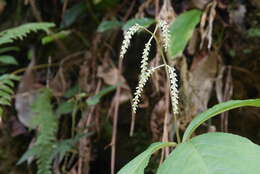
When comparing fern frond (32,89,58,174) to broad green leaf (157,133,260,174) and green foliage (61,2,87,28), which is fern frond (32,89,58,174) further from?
broad green leaf (157,133,260,174)

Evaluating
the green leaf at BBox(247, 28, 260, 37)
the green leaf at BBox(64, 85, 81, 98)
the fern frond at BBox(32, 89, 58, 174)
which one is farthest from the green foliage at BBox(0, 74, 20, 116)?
the green leaf at BBox(247, 28, 260, 37)

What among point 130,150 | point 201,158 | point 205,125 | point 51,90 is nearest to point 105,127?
point 130,150

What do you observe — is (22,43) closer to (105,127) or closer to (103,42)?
(103,42)

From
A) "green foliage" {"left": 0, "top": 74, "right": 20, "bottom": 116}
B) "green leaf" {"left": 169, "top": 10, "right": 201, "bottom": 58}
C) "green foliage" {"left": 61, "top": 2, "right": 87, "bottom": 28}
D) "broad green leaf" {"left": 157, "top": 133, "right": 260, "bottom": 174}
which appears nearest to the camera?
"broad green leaf" {"left": 157, "top": 133, "right": 260, "bottom": 174}

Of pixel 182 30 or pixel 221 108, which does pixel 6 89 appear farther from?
pixel 221 108

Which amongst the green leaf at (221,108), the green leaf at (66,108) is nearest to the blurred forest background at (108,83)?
the green leaf at (66,108)

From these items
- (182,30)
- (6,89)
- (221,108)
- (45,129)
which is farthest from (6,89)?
(221,108)

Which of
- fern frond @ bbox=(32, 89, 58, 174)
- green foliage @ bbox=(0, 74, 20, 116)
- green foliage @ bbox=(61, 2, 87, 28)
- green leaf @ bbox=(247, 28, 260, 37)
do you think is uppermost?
green foliage @ bbox=(61, 2, 87, 28)
